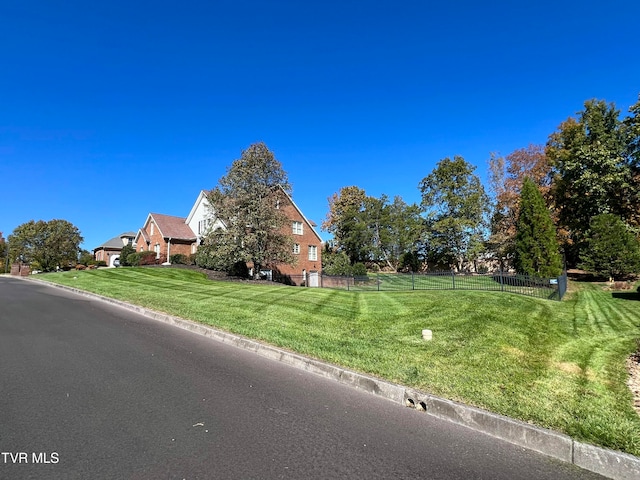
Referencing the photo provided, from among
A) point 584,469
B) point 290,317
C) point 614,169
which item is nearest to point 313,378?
point 584,469

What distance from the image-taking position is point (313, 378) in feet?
18.2

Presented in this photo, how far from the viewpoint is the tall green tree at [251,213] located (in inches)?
938

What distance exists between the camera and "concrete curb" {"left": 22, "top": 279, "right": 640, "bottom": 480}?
10.4 ft

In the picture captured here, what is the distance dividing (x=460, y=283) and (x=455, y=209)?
1696 centimetres

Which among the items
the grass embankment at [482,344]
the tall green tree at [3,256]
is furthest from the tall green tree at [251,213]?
the tall green tree at [3,256]

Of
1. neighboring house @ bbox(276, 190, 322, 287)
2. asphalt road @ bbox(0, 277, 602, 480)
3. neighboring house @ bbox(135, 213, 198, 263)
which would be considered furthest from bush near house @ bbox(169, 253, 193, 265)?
asphalt road @ bbox(0, 277, 602, 480)

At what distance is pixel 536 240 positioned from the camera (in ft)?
68.7

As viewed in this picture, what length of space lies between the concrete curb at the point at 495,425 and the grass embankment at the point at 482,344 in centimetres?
15

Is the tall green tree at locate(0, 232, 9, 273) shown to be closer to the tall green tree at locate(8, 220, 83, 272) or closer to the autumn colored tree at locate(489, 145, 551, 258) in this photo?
the tall green tree at locate(8, 220, 83, 272)

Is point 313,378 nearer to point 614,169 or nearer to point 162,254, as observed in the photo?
point 614,169

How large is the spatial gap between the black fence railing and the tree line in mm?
3399

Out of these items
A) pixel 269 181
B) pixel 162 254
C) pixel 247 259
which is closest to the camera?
pixel 247 259

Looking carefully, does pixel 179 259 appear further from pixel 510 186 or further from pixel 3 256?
pixel 3 256

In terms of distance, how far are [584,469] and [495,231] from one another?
3598 centimetres
